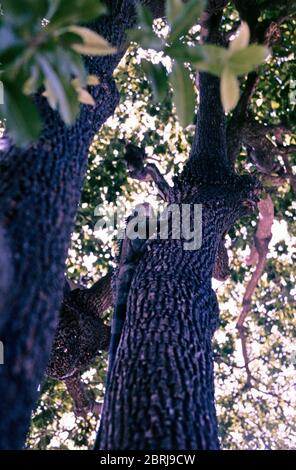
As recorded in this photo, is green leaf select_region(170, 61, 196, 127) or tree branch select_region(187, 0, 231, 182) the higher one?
tree branch select_region(187, 0, 231, 182)

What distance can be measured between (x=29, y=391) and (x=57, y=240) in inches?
25.1

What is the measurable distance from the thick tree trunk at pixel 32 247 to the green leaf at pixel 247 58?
1.06 metres

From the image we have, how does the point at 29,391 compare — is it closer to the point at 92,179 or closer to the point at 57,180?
the point at 57,180

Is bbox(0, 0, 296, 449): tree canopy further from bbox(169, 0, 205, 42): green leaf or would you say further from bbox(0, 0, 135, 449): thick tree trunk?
bbox(169, 0, 205, 42): green leaf

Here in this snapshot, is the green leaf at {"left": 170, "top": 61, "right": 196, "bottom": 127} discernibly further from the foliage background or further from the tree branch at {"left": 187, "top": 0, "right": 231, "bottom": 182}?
the foliage background

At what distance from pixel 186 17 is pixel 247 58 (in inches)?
7.8

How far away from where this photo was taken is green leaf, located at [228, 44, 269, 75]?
1249 millimetres

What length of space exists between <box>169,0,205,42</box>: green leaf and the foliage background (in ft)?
18.8

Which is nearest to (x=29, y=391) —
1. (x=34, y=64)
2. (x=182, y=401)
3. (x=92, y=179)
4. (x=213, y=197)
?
(x=182, y=401)

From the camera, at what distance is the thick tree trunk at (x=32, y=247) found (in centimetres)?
181

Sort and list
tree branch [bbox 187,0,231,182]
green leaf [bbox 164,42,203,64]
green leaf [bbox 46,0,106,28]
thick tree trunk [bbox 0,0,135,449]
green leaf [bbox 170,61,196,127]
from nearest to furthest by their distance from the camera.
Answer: green leaf [bbox 46,0,106,28] < green leaf [bbox 164,42,203,64] < green leaf [bbox 170,61,196,127] < thick tree trunk [bbox 0,0,135,449] < tree branch [bbox 187,0,231,182]

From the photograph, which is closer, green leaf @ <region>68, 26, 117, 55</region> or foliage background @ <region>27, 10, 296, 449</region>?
green leaf @ <region>68, 26, 117, 55</region>

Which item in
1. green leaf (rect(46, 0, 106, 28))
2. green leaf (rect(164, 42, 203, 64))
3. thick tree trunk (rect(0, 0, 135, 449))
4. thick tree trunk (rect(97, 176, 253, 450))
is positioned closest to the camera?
green leaf (rect(46, 0, 106, 28))

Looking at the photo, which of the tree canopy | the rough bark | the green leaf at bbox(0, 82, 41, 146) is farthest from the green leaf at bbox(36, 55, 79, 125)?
the tree canopy
